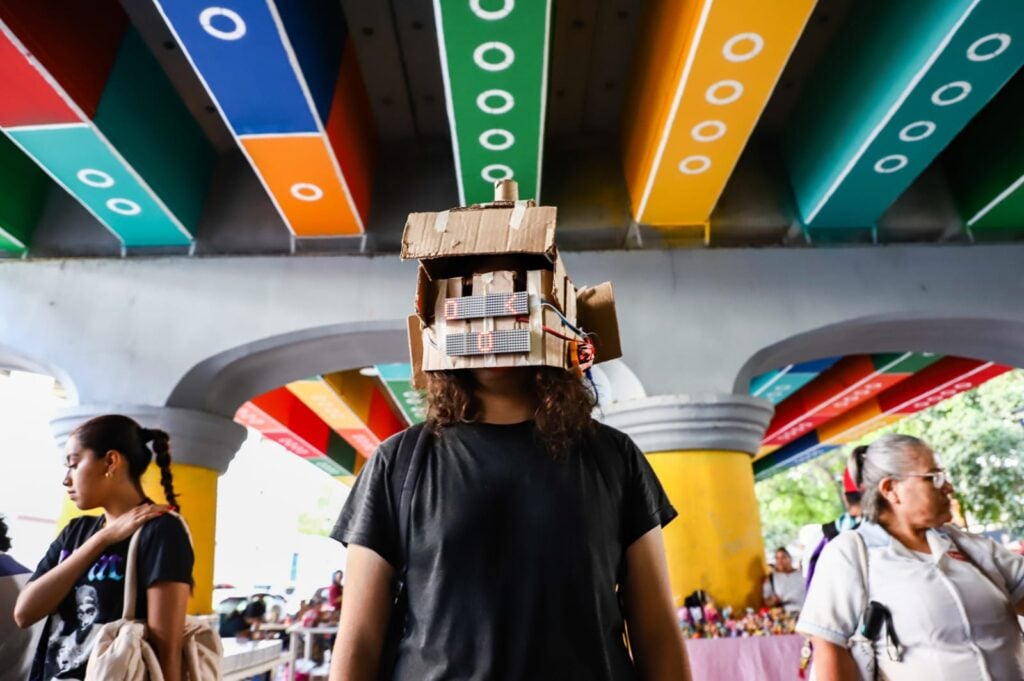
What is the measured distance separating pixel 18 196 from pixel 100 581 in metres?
3.03

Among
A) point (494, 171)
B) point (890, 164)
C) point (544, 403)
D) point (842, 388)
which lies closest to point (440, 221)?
point (544, 403)

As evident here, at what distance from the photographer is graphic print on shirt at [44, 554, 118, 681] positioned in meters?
1.44

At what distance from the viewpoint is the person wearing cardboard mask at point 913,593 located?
147 centimetres

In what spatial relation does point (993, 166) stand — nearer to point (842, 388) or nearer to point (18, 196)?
point (842, 388)

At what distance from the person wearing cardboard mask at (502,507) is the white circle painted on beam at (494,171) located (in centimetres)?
214

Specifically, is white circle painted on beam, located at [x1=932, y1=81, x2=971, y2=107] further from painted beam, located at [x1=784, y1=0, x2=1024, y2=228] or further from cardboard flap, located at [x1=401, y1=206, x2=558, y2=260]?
cardboard flap, located at [x1=401, y1=206, x2=558, y2=260]

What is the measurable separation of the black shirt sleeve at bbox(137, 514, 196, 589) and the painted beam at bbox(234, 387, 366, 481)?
4.04 meters

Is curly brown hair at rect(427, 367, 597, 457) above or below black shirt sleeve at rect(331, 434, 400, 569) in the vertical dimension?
above

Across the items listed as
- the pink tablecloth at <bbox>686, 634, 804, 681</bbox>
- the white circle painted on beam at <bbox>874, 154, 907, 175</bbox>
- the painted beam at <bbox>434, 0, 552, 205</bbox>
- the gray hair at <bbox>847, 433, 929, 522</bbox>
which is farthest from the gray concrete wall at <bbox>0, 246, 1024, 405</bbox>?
the gray hair at <bbox>847, 433, 929, 522</bbox>

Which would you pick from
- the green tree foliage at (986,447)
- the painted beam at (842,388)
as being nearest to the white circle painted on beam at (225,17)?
the painted beam at (842,388)

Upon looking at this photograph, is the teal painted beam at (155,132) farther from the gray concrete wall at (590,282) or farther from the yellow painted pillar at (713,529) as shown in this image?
the yellow painted pillar at (713,529)

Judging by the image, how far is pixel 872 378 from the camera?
5949 mm

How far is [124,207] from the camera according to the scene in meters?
3.36

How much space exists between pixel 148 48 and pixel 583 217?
87.0 inches
